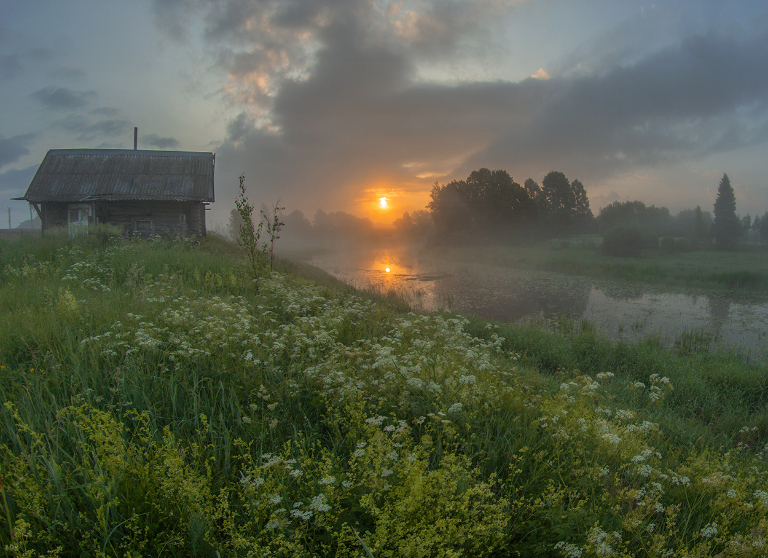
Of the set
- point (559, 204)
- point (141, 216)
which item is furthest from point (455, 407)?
point (559, 204)

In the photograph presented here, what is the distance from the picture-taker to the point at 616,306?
16.0m

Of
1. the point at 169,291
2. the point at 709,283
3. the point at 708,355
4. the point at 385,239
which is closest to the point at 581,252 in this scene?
the point at 709,283

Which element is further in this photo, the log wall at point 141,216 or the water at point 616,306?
the log wall at point 141,216

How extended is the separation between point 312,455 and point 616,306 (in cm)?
1692

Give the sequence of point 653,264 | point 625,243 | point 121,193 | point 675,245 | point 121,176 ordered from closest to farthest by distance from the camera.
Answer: point 121,193
point 121,176
point 653,264
point 625,243
point 675,245

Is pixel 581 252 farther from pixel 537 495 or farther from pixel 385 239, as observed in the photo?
pixel 385 239

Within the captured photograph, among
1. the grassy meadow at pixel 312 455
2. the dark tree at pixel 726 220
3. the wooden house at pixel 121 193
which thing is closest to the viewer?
the grassy meadow at pixel 312 455

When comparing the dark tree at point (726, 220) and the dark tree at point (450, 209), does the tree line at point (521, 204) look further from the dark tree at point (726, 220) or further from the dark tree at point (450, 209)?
the dark tree at point (726, 220)

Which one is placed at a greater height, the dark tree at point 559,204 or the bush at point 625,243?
the dark tree at point 559,204

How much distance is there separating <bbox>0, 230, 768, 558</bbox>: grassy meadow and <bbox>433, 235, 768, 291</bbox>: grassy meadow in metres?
21.0

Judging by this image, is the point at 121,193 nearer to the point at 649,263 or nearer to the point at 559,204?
the point at 649,263

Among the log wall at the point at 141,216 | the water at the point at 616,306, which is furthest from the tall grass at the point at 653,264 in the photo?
the log wall at the point at 141,216

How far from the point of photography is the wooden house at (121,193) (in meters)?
20.0

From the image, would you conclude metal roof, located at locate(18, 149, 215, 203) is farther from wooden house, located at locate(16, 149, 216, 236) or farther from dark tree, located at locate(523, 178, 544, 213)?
dark tree, located at locate(523, 178, 544, 213)
